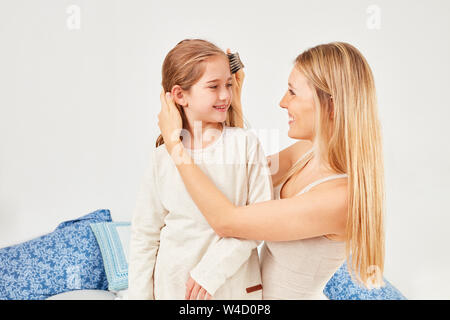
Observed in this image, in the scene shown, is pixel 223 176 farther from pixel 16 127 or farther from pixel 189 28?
pixel 16 127

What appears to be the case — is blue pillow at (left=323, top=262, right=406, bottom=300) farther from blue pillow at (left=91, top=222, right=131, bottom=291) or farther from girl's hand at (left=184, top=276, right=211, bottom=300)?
girl's hand at (left=184, top=276, right=211, bottom=300)

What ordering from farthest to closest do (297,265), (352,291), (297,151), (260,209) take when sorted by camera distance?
(352,291)
(297,151)
(297,265)
(260,209)

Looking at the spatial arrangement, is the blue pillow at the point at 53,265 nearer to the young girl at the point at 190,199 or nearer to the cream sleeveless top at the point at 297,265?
the young girl at the point at 190,199

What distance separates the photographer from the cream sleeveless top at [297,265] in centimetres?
101

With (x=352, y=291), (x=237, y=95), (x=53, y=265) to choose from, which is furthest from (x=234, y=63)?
(x=53, y=265)

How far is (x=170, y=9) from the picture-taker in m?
1.54

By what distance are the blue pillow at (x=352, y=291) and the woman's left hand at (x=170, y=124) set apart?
1218 millimetres

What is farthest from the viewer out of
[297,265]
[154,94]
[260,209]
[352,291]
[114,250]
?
[114,250]

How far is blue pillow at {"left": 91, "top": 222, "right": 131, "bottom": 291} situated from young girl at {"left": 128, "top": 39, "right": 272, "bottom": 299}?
0.95 m

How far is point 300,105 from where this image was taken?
0.97m

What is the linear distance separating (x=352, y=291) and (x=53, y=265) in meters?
1.33

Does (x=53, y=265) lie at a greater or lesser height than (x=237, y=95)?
lesser

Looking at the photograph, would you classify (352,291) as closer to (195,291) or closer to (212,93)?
(195,291)

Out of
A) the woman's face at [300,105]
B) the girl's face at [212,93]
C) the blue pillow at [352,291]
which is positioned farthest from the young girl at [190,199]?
the blue pillow at [352,291]
